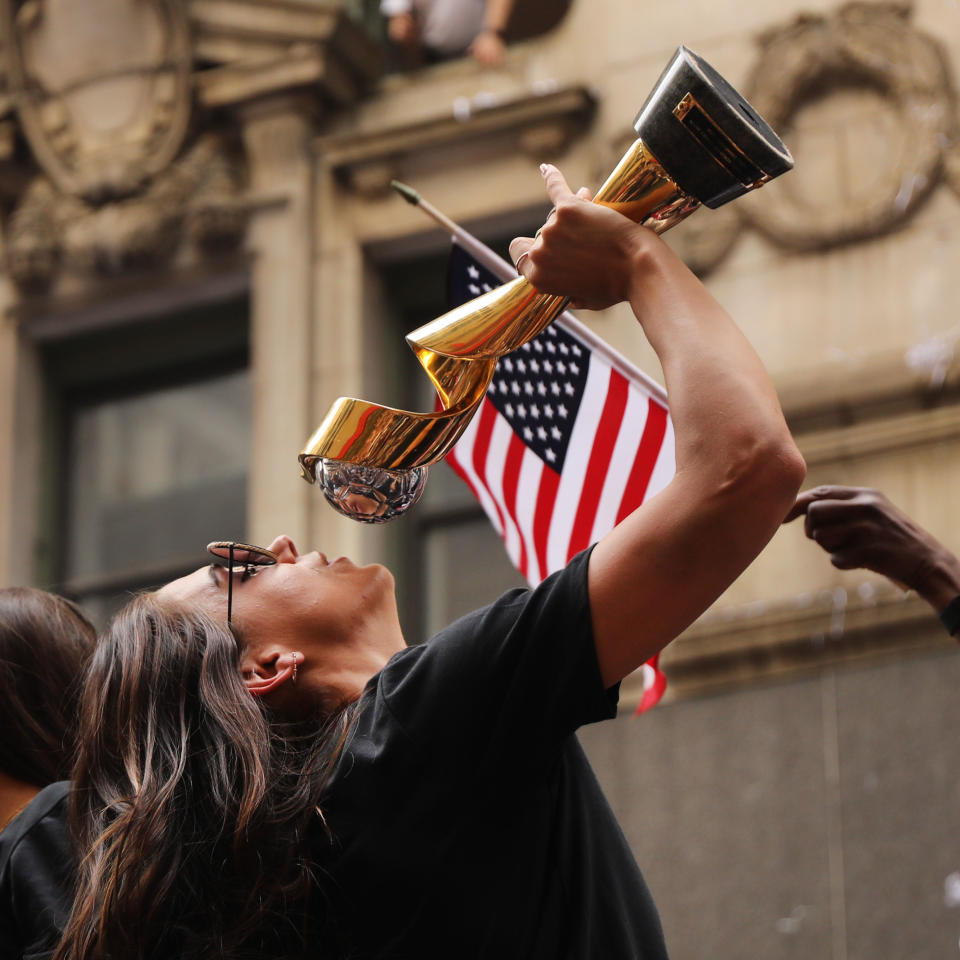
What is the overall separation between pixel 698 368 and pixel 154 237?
718 centimetres

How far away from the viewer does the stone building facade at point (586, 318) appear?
754 cm

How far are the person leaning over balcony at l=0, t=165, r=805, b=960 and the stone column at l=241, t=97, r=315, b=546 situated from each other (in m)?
5.43

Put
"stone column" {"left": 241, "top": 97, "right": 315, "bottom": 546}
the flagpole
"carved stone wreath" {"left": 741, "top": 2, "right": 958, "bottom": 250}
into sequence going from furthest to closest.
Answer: "stone column" {"left": 241, "top": 97, "right": 315, "bottom": 546} → "carved stone wreath" {"left": 741, "top": 2, "right": 958, "bottom": 250} → the flagpole

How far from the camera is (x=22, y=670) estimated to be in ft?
14.2

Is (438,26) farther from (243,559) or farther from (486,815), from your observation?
(486,815)

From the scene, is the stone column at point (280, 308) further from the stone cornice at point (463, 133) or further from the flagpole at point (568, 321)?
the flagpole at point (568, 321)

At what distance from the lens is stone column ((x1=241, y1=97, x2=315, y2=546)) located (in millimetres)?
9070

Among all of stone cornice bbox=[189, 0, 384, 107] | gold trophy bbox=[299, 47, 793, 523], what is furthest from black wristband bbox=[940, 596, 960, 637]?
stone cornice bbox=[189, 0, 384, 107]

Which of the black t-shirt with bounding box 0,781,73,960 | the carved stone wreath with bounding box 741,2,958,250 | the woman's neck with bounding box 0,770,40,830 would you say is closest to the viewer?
the black t-shirt with bounding box 0,781,73,960

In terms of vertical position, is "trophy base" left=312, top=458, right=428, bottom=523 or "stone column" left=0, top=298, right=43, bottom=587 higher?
"stone column" left=0, top=298, right=43, bottom=587

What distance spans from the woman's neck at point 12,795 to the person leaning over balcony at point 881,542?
180 cm

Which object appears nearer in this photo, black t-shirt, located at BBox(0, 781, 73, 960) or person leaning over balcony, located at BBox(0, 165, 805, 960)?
person leaning over balcony, located at BBox(0, 165, 805, 960)

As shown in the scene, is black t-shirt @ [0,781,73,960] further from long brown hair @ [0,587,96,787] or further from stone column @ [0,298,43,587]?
stone column @ [0,298,43,587]

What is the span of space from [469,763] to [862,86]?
578 centimetres
